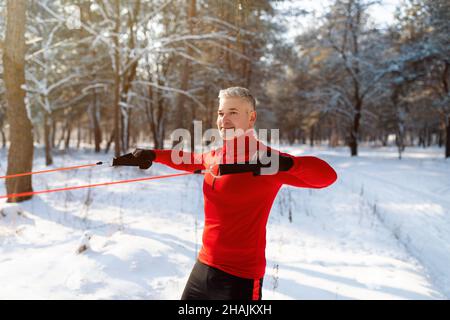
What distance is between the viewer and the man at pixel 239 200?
1827 millimetres

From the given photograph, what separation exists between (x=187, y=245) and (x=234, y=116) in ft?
11.4

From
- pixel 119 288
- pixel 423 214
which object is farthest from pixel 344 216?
pixel 119 288

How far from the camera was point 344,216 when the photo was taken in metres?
6.99

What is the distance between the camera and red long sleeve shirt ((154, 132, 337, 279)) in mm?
1830

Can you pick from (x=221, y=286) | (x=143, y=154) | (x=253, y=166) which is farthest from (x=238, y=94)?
(x=221, y=286)

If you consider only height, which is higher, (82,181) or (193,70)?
(193,70)

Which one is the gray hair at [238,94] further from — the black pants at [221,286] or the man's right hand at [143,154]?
the black pants at [221,286]

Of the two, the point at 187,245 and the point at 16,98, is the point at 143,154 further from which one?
the point at 16,98

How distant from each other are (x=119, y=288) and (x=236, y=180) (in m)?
2.46

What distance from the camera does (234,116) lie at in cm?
196

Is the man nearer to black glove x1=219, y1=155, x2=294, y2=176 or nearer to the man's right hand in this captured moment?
black glove x1=219, y1=155, x2=294, y2=176

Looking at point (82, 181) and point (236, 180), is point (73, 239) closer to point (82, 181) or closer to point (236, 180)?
point (236, 180)

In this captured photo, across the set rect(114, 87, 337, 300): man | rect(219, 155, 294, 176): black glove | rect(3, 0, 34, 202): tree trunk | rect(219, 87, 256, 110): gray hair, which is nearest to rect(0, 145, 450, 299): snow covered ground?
rect(3, 0, 34, 202): tree trunk
